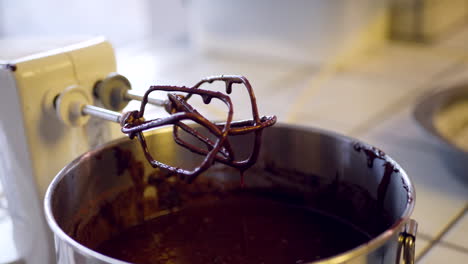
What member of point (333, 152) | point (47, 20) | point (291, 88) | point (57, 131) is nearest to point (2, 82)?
point (57, 131)

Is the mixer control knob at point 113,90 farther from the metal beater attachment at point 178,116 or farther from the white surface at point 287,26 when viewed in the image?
the white surface at point 287,26

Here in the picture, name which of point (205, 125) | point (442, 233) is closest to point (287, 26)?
point (442, 233)

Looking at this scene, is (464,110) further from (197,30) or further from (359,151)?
(197,30)

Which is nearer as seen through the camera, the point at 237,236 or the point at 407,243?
the point at 407,243

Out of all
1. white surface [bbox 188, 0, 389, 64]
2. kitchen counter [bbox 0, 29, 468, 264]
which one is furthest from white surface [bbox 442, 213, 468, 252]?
white surface [bbox 188, 0, 389, 64]

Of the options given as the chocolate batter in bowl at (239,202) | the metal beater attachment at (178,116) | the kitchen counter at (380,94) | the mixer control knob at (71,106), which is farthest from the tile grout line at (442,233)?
the mixer control knob at (71,106)

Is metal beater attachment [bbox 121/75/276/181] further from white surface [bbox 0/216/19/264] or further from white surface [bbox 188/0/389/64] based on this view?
white surface [bbox 188/0/389/64]

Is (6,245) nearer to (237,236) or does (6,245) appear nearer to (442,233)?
(237,236)
